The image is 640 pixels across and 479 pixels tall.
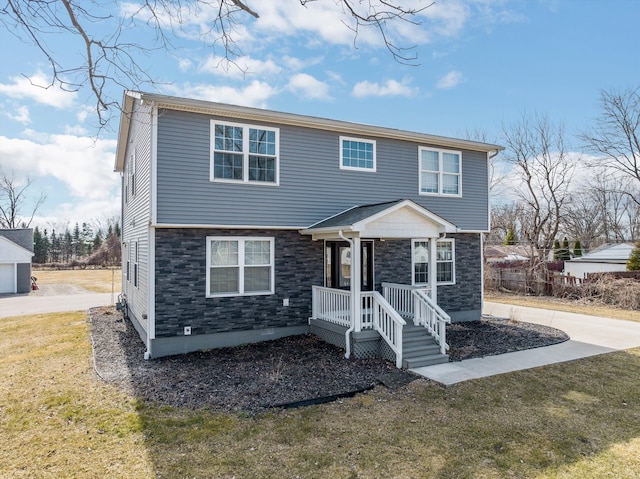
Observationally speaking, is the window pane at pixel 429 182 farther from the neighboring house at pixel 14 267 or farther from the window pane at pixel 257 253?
the neighboring house at pixel 14 267

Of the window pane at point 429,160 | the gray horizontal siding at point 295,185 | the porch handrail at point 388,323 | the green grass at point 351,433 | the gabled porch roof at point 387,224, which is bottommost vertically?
the green grass at point 351,433

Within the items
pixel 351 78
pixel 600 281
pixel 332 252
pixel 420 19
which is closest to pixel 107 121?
pixel 420 19

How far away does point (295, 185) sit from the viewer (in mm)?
10391

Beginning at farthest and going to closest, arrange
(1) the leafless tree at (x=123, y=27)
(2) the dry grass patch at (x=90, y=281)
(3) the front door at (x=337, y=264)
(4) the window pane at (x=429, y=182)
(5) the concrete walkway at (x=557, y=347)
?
1. (2) the dry grass patch at (x=90, y=281)
2. (4) the window pane at (x=429, y=182)
3. (3) the front door at (x=337, y=264)
4. (5) the concrete walkway at (x=557, y=347)
5. (1) the leafless tree at (x=123, y=27)

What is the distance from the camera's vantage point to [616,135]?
24.8m

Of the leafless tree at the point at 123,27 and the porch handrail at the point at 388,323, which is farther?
the porch handrail at the point at 388,323

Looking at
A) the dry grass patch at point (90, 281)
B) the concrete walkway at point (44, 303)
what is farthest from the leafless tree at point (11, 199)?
the concrete walkway at point (44, 303)

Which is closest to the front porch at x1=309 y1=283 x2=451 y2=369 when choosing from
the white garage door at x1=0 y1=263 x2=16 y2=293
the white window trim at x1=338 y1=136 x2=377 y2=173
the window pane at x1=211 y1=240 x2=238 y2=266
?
the window pane at x1=211 y1=240 x2=238 y2=266

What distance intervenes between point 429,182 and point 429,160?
69 centimetres

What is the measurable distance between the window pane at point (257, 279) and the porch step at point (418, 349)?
366cm

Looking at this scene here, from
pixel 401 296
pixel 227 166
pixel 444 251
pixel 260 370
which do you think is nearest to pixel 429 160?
pixel 444 251

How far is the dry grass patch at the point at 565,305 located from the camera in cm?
1470

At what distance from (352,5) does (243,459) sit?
5660 mm

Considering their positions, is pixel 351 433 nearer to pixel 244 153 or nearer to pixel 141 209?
pixel 244 153
